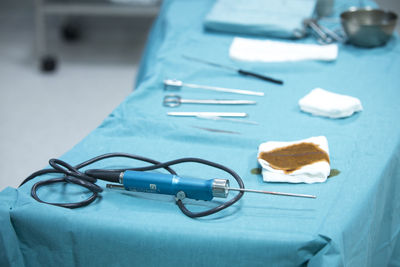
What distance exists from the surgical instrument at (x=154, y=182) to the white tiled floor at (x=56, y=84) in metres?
1.20

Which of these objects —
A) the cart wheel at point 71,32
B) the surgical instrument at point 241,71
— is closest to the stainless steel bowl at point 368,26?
the surgical instrument at point 241,71

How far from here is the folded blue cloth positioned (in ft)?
5.50

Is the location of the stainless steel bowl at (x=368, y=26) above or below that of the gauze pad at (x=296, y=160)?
above

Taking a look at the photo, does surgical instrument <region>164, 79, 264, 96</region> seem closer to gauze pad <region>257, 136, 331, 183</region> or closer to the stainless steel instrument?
the stainless steel instrument

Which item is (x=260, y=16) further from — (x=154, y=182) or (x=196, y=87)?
(x=154, y=182)

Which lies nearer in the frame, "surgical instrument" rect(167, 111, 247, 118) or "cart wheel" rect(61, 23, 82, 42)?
"surgical instrument" rect(167, 111, 247, 118)

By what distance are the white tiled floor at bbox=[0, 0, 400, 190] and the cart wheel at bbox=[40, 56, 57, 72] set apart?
0.04 meters

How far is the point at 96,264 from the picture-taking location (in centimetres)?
88

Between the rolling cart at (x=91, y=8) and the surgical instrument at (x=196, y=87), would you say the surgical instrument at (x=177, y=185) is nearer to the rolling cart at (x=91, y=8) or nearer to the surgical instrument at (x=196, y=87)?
the surgical instrument at (x=196, y=87)

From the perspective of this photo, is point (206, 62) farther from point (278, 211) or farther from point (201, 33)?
point (278, 211)

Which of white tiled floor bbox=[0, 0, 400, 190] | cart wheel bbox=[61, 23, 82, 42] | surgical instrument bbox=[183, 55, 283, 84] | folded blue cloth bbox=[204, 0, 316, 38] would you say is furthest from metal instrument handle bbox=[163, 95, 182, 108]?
cart wheel bbox=[61, 23, 82, 42]

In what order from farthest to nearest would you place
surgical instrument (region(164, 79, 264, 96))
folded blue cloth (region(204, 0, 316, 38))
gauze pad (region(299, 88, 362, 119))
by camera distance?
1. folded blue cloth (region(204, 0, 316, 38))
2. surgical instrument (region(164, 79, 264, 96))
3. gauze pad (region(299, 88, 362, 119))

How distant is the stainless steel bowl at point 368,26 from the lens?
1553mm

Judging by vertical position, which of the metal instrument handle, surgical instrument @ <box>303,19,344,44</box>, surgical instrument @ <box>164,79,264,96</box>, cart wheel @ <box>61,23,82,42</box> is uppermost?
surgical instrument @ <box>303,19,344,44</box>
